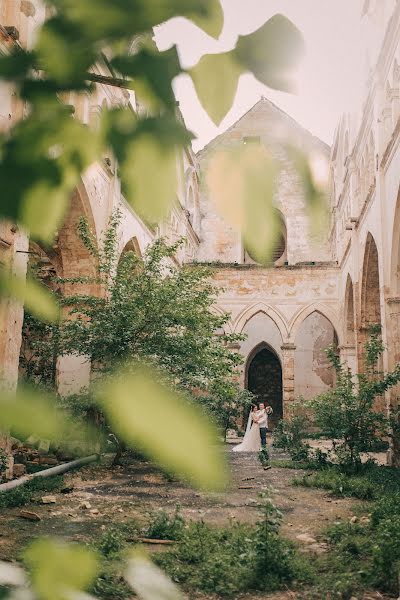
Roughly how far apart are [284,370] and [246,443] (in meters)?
4.40

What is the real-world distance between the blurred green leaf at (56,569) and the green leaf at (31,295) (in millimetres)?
272

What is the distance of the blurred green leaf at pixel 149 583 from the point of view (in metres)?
0.76

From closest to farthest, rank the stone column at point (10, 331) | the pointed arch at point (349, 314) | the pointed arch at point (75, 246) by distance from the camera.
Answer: the stone column at point (10, 331), the pointed arch at point (75, 246), the pointed arch at point (349, 314)

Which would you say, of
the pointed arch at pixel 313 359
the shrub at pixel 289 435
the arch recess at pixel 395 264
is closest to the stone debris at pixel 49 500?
the arch recess at pixel 395 264

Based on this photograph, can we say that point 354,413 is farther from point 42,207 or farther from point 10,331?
point 42,207

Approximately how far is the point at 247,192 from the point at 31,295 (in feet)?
1.02

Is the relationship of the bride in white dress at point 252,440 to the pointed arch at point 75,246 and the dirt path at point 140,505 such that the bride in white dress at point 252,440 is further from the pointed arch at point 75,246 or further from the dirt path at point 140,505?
the pointed arch at point 75,246

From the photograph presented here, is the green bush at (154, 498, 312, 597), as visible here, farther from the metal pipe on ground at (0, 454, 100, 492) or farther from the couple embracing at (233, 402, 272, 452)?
the couple embracing at (233, 402, 272, 452)

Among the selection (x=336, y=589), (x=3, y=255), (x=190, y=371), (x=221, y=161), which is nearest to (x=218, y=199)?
(x=221, y=161)

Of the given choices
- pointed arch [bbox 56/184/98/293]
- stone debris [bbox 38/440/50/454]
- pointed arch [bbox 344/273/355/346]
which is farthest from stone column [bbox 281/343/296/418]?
stone debris [bbox 38/440/50/454]

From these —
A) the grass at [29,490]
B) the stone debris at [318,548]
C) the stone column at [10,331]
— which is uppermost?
the stone column at [10,331]

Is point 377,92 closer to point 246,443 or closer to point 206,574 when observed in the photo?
point 246,443

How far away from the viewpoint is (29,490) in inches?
279

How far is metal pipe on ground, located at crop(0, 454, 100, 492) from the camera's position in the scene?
7.02m
